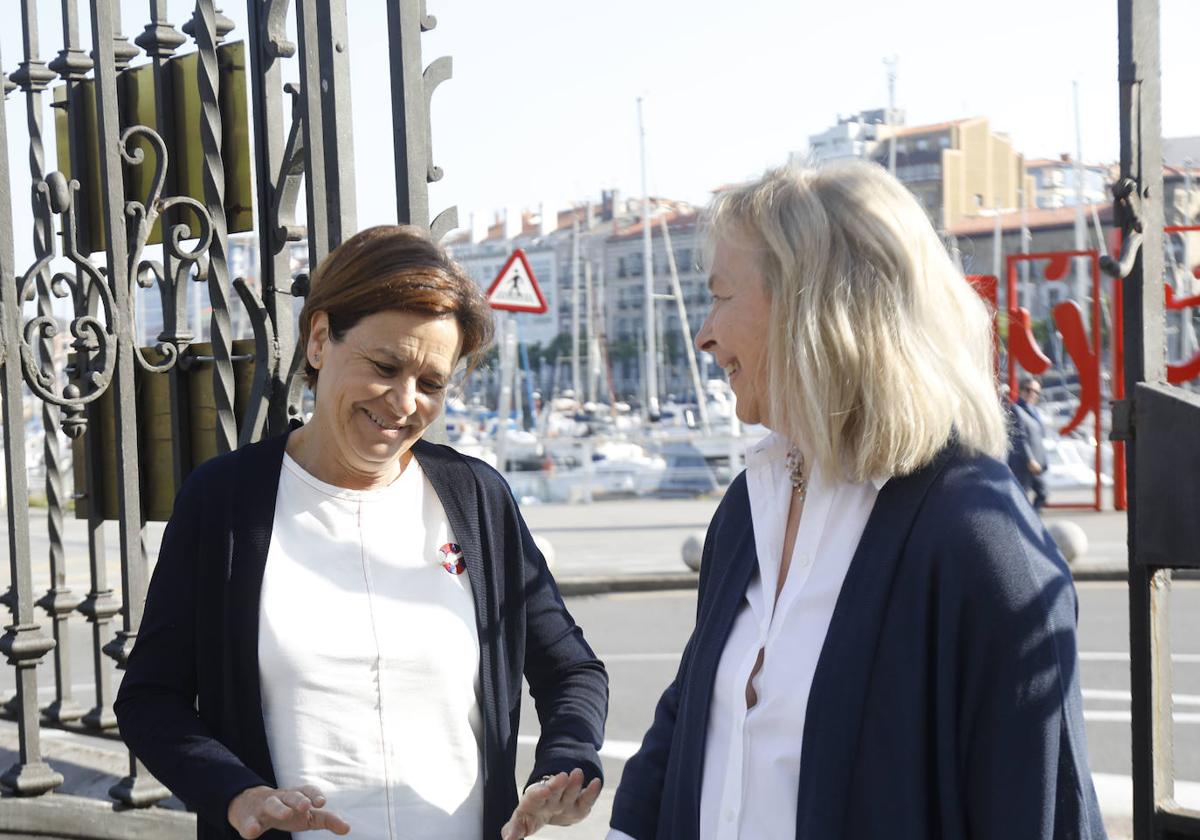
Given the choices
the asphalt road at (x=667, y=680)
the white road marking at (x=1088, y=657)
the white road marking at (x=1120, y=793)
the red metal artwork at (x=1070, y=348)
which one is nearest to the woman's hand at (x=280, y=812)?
the asphalt road at (x=667, y=680)

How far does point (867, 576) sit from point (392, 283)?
34.6 inches

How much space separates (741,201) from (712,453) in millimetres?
36213

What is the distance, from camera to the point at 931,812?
1816mm

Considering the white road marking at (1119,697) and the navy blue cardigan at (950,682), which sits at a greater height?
the navy blue cardigan at (950,682)

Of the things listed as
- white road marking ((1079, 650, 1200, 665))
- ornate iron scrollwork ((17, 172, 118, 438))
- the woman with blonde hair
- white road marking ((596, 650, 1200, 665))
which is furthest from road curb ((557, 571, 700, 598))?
the woman with blonde hair

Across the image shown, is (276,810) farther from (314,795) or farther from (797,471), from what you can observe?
(797,471)

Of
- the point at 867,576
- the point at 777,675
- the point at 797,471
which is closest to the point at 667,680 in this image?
the point at 797,471

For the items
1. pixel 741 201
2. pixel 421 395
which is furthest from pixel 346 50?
pixel 741 201

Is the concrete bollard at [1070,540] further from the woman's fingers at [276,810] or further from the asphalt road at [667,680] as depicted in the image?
the woman's fingers at [276,810]

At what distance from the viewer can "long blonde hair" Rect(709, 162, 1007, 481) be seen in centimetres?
189

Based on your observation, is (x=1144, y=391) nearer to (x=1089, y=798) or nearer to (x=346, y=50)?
(x=1089, y=798)

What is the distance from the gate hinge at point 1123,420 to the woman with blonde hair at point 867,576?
0.34m

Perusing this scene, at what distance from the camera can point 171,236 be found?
3.27 metres

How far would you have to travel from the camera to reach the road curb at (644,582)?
1242cm
